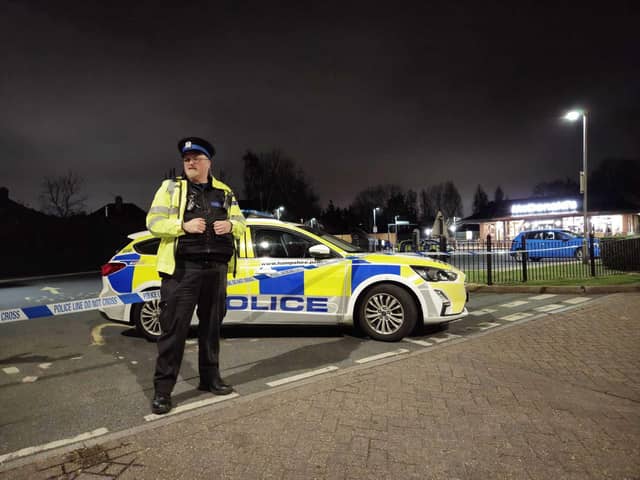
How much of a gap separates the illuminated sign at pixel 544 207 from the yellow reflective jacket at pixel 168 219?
40153 millimetres

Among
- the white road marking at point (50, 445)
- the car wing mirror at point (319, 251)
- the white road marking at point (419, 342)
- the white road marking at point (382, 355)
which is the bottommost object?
the white road marking at point (50, 445)

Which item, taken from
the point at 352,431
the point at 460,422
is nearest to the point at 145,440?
the point at 352,431

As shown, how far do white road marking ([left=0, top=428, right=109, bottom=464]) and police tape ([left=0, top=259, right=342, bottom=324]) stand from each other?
3.21 ft

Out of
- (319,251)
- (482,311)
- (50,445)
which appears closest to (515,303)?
(482,311)

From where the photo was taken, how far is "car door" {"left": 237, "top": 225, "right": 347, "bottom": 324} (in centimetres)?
518

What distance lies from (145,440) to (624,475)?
9.19 ft

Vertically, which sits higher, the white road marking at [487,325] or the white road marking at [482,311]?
the white road marking at [482,311]

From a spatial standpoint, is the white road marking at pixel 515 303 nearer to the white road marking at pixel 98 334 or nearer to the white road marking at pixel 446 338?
the white road marking at pixel 446 338

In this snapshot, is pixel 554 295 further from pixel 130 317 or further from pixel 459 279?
pixel 130 317

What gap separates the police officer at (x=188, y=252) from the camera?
122 inches

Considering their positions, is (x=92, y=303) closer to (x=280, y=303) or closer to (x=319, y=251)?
(x=280, y=303)

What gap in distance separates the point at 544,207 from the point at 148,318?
3968 cm


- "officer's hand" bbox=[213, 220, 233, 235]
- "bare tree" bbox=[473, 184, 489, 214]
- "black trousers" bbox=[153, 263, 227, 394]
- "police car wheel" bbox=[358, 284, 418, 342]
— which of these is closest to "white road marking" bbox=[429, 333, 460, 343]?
"police car wheel" bbox=[358, 284, 418, 342]

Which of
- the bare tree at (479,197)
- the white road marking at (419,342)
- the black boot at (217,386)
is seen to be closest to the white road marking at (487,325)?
the white road marking at (419,342)
